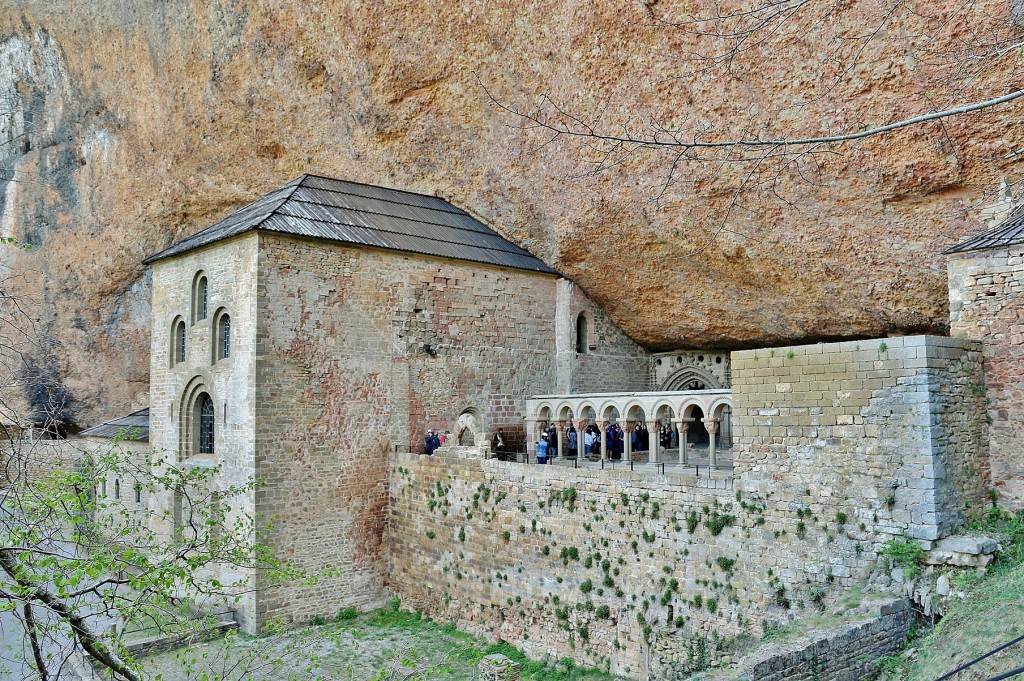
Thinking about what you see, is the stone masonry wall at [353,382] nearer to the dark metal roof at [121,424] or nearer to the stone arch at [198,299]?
the stone arch at [198,299]

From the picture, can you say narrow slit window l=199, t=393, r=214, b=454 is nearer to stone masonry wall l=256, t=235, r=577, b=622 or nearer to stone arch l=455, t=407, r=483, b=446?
stone masonry wall l=256, t=235, r=577, b=622

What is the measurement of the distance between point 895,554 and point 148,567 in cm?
823

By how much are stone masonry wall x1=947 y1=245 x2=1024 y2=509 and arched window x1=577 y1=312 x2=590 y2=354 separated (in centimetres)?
1010

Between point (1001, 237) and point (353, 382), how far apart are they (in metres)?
11.8

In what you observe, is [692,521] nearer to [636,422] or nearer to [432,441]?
[636,422]

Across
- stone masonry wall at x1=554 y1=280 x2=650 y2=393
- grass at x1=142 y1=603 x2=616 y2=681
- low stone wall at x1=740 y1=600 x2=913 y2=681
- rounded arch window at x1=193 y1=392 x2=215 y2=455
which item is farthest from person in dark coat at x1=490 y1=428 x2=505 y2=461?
low stone wall at x1=740 y1=600 x2=913 y2=681

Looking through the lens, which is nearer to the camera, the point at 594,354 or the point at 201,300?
the point at 201,300

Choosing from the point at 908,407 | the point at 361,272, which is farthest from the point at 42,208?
the point at 908,407

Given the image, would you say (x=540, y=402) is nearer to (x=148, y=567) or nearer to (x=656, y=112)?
(x=656, y=112)

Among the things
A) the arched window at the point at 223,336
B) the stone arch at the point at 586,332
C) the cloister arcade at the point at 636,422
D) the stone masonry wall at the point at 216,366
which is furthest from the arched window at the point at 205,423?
the stone arch at the point at 586,332

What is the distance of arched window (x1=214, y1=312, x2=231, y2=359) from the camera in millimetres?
16328

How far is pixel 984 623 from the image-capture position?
770cm

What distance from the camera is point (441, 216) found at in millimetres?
18750

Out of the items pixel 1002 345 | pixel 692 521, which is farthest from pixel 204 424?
pixel 1002 345
